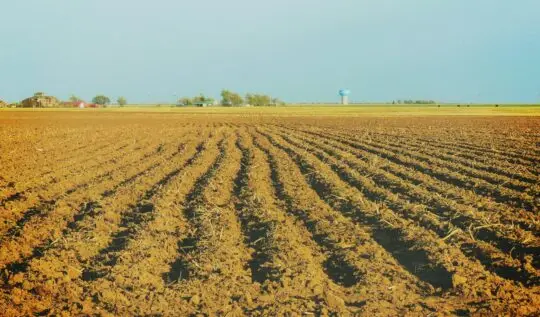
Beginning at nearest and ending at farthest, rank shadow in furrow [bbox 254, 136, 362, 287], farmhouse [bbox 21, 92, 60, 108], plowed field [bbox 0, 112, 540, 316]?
1. plowed field [bbox 0, 112, 540, 316]
2. shadow in furrow [bbox 254, 136, 362, 287]
3. farmhouse [bbox 21, 92, 60, 108]

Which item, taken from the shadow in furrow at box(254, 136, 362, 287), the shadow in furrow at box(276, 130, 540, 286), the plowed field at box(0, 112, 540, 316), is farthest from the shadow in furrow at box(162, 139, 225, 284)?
the shadow in furrow at box(276, 130, 540, 286)

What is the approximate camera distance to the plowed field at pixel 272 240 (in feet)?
15.8

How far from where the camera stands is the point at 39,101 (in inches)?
3516

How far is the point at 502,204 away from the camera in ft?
27.3

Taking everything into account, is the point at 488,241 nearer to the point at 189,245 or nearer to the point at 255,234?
the point at 255,234

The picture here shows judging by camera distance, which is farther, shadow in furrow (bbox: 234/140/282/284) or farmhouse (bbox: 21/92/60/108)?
farmhouse (bbox: 21/92/60/108)

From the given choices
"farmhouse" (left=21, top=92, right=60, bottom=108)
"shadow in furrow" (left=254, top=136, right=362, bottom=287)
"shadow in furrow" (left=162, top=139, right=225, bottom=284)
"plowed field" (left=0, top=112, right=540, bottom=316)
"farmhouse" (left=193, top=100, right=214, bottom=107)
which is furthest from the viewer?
"farmhouse" (left=193, top=100, right=214, bottom=107)

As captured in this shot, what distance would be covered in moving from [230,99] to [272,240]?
12284 centimetres

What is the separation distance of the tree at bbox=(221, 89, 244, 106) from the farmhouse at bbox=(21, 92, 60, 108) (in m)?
42.2

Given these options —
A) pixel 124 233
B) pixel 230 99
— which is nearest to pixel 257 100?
pixel 230 99

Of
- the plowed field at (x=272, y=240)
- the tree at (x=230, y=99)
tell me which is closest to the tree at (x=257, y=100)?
the tree at (x=230, y=99)

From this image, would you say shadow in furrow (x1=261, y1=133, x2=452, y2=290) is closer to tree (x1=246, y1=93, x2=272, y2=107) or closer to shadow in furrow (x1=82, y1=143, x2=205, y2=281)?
shadow in furrow (x1=82, y1=143, x2=205, y2=281)

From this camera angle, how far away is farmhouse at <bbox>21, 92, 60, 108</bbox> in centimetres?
8925

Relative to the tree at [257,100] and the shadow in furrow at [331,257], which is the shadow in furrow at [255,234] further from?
the tree at [257,100]
